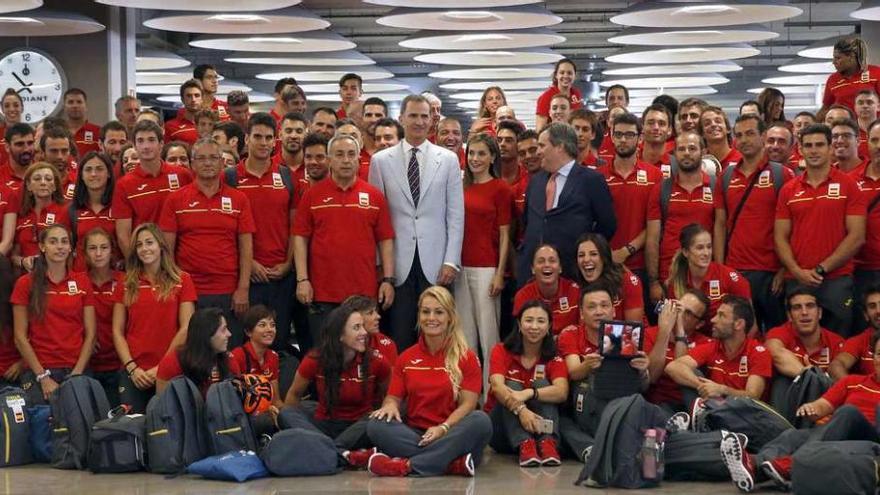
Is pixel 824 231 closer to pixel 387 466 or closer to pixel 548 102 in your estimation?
pixel 387 466

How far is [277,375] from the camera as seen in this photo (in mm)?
10227

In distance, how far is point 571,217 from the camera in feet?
34.3

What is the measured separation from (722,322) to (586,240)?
106 cm

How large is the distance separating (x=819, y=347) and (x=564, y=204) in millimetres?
1912

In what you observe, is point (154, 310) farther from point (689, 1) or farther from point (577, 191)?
point (689, 1)

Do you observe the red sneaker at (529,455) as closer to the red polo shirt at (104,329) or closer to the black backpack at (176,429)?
the black backpack at (176,429)

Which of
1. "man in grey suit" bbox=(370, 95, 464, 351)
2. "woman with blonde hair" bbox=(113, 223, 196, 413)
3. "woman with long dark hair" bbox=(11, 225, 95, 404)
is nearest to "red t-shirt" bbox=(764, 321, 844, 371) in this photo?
"man in grey suit" bbox=(370, 95, 464, 351)

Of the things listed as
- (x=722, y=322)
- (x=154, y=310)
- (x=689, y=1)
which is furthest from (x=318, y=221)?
(x=689, y=1)

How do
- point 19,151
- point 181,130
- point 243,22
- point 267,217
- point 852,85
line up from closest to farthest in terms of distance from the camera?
1. point 267,217
2. point 19,151
3. point 852,85
4. point 181,130
5. point 243,22

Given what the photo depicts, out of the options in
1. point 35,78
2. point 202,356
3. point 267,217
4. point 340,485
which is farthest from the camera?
point 35,78

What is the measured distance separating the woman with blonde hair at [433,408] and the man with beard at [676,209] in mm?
1636

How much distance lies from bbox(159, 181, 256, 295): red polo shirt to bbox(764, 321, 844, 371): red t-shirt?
3.62m

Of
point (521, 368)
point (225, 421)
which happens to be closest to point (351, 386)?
point (225, 421)

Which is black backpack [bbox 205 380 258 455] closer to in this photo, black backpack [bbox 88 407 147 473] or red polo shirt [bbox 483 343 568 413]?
black backpack [bbox 88 407 147 473]
